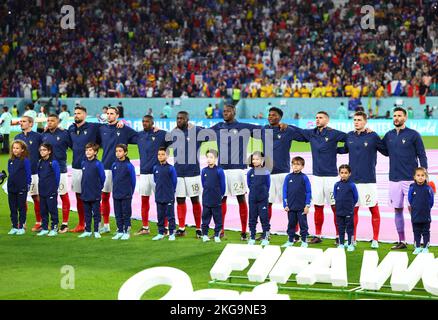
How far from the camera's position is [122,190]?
48.0 ft

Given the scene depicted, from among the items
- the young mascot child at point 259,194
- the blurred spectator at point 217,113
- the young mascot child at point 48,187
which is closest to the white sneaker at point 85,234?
the young mascot child at point 48,187

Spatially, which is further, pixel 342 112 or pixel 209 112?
pixel 209 112

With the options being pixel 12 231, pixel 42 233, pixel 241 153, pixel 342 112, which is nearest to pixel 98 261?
pixel 42 233

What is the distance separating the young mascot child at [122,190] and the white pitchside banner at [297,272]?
361 cm

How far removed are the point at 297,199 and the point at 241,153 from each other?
1.71 metres

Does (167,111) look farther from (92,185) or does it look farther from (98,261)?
(98,261)

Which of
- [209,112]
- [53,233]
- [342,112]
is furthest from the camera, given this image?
[209,112]

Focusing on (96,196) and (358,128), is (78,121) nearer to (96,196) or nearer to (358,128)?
(96,196)

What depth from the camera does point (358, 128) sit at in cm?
1373

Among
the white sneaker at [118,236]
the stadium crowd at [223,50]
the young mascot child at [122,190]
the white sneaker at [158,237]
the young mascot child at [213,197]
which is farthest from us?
the stadium crowd at [223,50]

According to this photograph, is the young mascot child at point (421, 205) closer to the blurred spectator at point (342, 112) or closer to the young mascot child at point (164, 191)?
the young mascot child at point (164, 191)

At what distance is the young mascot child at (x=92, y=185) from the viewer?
48.3 ft

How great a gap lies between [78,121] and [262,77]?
1149 inches

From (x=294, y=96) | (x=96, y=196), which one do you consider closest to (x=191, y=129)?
(x=96, y=196)
